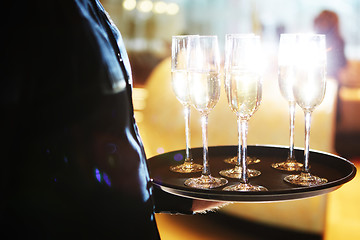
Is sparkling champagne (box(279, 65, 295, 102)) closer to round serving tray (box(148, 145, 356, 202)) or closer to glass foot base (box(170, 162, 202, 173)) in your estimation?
round serving tray (box(148, 145, 356, 202))

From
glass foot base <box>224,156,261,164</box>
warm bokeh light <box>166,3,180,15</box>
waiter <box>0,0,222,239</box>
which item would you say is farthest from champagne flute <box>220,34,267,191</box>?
warm bokeh light <box>166,3,180,15</box>

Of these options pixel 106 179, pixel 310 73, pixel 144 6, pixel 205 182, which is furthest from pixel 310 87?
pixel 144 6

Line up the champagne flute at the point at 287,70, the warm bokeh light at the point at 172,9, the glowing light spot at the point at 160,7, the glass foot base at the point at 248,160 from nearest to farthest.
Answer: the champagne flute at the point at 287,70 < the glass foot base at the point at 248,160 < the glowing light spot at the point at 160,7 < the warm bokeh light at the point at 172,9

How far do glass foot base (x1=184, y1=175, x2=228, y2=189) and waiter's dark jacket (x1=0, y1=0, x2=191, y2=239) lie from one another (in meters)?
0.45

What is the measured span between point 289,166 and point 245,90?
272mm

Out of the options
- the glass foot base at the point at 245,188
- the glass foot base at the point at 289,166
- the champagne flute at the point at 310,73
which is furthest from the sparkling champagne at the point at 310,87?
the glass foot base at the point at 245,188

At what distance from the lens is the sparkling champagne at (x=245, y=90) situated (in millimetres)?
908

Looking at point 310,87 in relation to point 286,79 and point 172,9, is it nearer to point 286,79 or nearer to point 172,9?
point 286,79

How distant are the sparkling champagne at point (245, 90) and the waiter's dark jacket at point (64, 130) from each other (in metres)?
0.45

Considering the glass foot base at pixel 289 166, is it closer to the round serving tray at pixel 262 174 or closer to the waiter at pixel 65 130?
the round serving tray at pixel 262 174

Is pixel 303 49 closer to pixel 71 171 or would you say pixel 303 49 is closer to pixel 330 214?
pixel 71 171

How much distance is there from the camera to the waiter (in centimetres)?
45

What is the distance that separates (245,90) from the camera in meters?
0.91

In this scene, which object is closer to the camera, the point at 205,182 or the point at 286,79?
the point at 205,182
